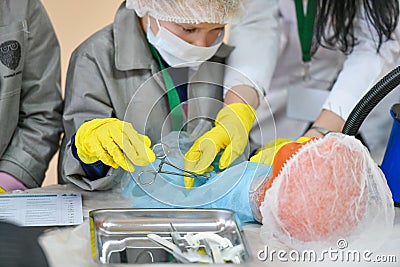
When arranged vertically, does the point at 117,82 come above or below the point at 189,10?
below

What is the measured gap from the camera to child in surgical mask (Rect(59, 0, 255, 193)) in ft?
3.62

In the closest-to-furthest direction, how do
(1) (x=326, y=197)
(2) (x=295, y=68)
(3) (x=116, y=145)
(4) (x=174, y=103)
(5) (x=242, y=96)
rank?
(1) (x=326, y=197), (3) (x=116, y=145), (4) (x=174, y=103), (5) (x=242, y=96), (2) (x=295, y=68)

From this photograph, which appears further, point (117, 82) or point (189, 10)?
point (117, 82)

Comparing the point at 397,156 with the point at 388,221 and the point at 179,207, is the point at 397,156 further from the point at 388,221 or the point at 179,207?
the point at 179,207

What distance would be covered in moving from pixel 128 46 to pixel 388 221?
57 centimetres

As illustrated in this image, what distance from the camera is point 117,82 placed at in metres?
1.28

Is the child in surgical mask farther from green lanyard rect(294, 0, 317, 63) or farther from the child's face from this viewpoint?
green lanyard rect(294, 0, 317, 63)

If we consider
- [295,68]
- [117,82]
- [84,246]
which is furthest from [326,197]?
[295,68]

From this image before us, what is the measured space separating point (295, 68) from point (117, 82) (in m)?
0.46

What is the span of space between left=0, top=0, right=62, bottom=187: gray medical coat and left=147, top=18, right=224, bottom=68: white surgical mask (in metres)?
0.23

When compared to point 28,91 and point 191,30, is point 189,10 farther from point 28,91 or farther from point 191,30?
point 28,91

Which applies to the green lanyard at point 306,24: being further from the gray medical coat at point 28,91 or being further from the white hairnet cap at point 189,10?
the gray medical coat at point 28,91

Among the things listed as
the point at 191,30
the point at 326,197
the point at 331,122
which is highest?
the point at 191,30

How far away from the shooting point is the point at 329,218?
952 millimetres
